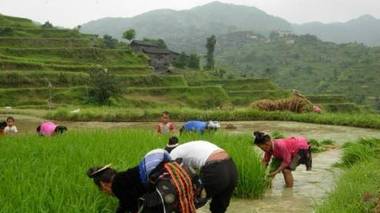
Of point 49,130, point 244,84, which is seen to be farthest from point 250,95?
point 49,130

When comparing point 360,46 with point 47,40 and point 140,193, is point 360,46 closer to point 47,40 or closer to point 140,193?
point 47,40

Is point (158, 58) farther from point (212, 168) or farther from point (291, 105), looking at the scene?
point (212, 168)

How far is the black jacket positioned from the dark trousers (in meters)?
0.71

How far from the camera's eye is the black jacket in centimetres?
461

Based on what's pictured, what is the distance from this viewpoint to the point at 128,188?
463 centimetres

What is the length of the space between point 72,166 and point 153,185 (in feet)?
6.29

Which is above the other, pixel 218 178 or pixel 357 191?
pixel 218 178

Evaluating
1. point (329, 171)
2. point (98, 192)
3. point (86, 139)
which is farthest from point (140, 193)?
point (329, 171)

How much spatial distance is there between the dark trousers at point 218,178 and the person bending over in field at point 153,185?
0.30 m

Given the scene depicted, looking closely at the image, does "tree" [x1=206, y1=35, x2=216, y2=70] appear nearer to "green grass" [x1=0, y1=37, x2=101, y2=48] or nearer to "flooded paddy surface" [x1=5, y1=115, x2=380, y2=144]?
"green grass" [x1=0, y1=37, x2=101, y2=48]

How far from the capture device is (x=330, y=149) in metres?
12.3

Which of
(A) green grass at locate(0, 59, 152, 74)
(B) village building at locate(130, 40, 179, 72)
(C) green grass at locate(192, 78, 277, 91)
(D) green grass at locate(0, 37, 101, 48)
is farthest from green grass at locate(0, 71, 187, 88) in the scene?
(B) village building at locate(130, 40, 179, 72)

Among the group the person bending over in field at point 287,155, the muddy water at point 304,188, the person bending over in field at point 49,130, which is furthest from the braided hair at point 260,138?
the person bending over in field at point 49,130

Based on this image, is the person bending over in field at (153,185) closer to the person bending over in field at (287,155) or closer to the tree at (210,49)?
the person bending over in field at (287,155)
